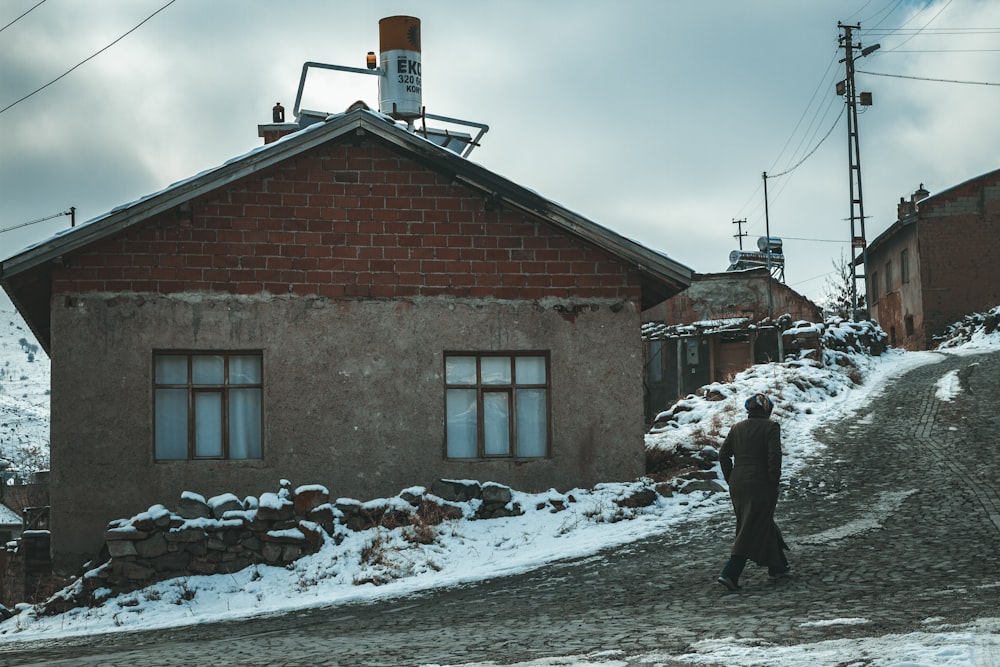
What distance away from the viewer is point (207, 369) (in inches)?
643

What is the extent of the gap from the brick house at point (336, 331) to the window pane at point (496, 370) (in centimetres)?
2

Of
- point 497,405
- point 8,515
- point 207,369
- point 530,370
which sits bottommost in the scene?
point 8,515

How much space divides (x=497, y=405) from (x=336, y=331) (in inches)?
105

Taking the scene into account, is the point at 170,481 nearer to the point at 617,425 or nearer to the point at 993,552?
the point at 617,425

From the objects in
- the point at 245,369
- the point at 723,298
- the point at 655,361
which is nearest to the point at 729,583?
the point at 245,369

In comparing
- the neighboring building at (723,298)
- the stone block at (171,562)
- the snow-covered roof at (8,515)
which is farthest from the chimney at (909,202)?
the snow-covered roof at (8,515)

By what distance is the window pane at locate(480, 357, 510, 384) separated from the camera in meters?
17.0

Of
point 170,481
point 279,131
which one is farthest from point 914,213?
point 170,481

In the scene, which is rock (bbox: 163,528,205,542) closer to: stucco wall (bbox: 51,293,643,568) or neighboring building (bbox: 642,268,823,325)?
stucco wall (bbox: 51,293,643,568)

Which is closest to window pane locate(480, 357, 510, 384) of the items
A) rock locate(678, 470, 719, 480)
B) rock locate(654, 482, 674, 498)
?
rock locate(654, 482, 674, 498)

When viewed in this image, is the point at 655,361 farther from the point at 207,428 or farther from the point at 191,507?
the point at 191,507

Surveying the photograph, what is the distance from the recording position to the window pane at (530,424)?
55.9 feet

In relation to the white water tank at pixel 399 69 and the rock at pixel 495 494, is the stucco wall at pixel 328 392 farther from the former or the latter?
the white water tank at pixel 399 69

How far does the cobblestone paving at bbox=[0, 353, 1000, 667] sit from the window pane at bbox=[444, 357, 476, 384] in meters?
4.22
